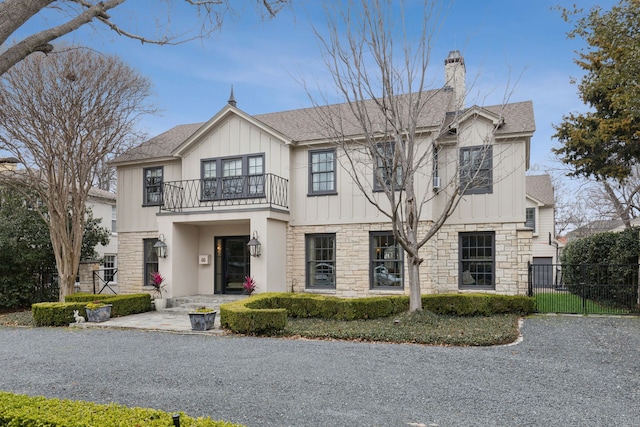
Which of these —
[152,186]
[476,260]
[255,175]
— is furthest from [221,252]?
[476,260]

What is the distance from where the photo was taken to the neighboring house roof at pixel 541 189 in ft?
91.9

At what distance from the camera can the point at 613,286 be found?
44.8ft

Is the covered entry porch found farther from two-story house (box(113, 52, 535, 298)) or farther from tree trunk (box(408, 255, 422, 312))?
tree trunk (box(408, 255, 422, 312))

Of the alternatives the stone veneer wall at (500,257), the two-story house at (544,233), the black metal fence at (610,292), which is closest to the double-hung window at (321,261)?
the stone veneer wall at (500,257)

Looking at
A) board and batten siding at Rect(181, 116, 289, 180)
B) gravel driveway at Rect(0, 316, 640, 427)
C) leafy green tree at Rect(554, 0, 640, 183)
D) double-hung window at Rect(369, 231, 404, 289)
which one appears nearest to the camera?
gravel driveway at Rect(0, 316, 640, 427)

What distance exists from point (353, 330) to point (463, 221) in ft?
18.9

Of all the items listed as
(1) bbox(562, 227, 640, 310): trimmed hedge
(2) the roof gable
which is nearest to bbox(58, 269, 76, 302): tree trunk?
(2) the roof gable

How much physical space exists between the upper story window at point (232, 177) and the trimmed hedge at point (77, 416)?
1097cm

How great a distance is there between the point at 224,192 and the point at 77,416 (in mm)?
11886

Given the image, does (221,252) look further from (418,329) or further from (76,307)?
(418,329)

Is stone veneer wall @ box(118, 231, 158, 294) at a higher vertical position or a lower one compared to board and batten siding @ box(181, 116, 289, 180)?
lower

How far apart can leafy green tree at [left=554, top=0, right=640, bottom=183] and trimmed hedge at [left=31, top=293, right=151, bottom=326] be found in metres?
14.2

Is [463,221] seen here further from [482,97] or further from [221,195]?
[221,195]

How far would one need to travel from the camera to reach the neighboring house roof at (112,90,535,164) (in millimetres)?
13609
